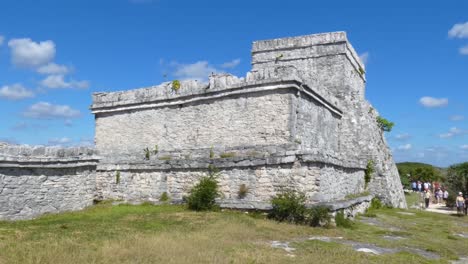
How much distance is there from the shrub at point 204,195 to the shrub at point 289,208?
6.83 feet

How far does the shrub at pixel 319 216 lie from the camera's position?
11466 millimetres

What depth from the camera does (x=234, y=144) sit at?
49.3 feet

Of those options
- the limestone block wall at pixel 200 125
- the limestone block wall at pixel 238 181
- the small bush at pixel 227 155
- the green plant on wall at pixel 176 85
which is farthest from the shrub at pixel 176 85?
the small bush at pixel 227 155

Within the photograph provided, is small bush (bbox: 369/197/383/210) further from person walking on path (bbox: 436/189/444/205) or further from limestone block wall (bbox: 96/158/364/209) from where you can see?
person walking on path (bbox: 436/189/444/205)

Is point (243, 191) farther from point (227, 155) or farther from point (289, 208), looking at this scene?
point (289, 208)

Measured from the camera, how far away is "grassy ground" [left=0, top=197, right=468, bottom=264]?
7152 millimetres

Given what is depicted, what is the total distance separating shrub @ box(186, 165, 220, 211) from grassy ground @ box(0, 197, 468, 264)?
0.42 meters

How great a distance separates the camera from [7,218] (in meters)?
12.3

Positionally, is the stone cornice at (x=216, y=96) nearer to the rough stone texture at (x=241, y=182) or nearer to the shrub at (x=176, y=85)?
the shrub at (x=176, y=85)

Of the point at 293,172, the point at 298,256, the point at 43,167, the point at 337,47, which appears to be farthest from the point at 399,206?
the point at 43,167

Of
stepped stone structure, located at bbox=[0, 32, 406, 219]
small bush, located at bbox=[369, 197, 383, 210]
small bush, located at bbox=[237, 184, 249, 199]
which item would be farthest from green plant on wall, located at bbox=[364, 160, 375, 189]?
small bush, located at bbox=[237, 184, 249, 199]

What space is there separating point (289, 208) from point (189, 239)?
3.94m

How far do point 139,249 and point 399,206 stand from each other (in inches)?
627

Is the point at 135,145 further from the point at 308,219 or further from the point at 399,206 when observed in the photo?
the point at 399,206
